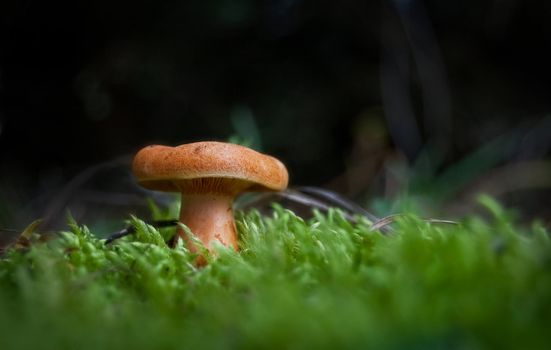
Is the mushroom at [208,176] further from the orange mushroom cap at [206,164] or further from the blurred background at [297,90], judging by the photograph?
the blurred background at [297,90]

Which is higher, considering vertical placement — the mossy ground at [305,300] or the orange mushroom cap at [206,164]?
the orange mushroom cap at [206,164]

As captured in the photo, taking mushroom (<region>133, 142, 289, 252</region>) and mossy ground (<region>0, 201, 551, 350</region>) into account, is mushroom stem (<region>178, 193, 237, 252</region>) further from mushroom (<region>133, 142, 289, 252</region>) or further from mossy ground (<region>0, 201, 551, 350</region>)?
mossy ground (<region>0, 201, 551, 350</region>)

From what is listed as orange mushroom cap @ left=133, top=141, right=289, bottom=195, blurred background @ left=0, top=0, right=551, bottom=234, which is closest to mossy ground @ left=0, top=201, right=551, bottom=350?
orange mushroom cap @ left=133, top=141, right=289, bottom=195

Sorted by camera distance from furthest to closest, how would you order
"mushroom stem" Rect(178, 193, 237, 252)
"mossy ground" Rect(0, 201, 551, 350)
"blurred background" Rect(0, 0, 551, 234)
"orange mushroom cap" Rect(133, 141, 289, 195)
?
"blurred background" Rect(0, 0, 551, 234)
"mushroom stem" Rect(178, 193, 237, 252)
"orange mushroom cap" Rect(133, 141, 289, 195)
"mossy ground" Rect(0, 201, 551, 350)

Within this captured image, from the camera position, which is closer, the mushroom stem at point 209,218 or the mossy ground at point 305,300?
the mossy ground at point 305,300

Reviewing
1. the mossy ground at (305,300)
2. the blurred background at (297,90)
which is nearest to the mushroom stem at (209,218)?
the mossy ground at (305,300)

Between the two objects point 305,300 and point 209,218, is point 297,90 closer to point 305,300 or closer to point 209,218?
point 209,218

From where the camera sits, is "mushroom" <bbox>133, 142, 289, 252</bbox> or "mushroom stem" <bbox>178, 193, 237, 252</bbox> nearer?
"mushroom" <bbox>133, 142, 289, 252</bbox>

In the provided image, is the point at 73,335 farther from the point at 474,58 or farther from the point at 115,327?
the point at 474,58
